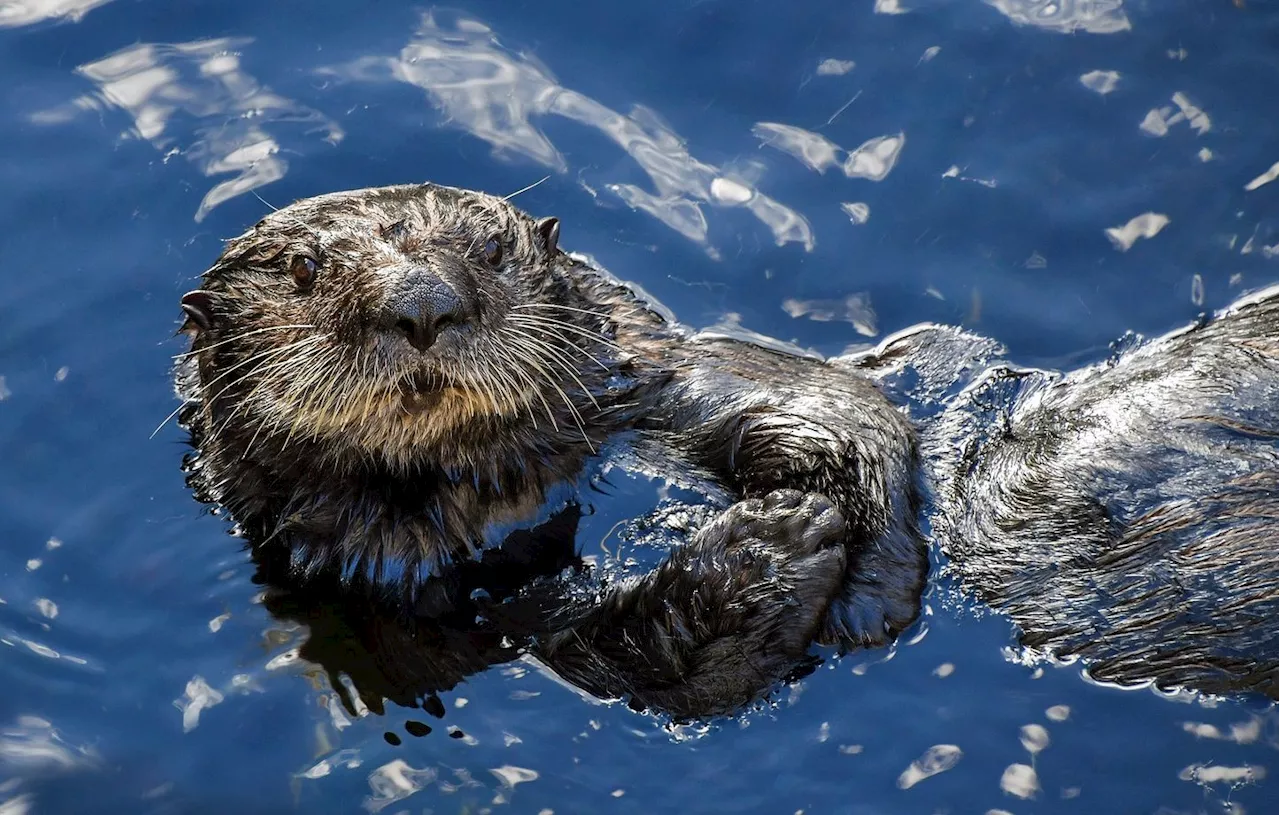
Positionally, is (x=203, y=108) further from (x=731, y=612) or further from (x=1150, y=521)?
(x=1150, y=521)

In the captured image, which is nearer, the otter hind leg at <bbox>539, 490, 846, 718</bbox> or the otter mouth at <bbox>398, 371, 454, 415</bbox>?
the otter mouth at <bbox>398, 371, 454, 415</bbox>

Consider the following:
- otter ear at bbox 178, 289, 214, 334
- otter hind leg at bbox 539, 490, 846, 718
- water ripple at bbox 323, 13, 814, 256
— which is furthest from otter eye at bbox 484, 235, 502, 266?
water ripple at bbox 323, 13, 814, 256

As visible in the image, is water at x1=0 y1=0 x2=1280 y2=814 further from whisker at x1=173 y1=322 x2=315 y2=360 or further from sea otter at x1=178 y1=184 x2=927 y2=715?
whisker at x1=173 y1=322 x2=315 y2=360

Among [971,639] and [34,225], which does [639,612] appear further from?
[34,225]

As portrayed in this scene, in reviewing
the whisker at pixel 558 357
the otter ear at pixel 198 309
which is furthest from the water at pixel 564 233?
the otter ear at pixel 198 309

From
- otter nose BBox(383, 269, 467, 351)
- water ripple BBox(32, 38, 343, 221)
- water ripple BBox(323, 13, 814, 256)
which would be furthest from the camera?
water ripple BBox(32, 38, 343, 221)

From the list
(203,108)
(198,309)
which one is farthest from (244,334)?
(203,108)

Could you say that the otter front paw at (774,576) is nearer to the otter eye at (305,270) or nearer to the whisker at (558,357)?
the whisker at (558,357)
